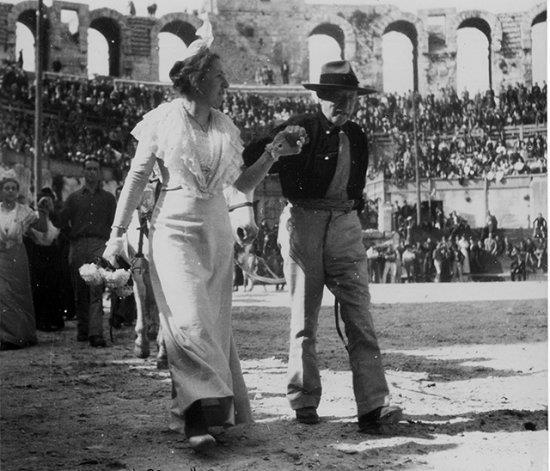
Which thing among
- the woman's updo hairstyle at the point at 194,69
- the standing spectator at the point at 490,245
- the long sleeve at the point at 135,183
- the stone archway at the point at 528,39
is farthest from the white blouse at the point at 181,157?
the stone archway at the point at 528,39

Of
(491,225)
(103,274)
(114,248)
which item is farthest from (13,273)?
(491,225)

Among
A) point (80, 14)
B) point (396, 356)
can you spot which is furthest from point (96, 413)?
point (80, 14)

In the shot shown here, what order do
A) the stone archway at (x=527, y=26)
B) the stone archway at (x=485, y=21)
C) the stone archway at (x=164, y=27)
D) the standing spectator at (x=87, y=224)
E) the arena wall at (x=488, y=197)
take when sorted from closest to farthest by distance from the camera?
the standing spectator at (x=87, y=224)
the arena wall at (x=488, y=197)
the stone archway at (x=527, y=26)
the stone archway at (x=485, y=21)
the stone archway at (x=164, y=27)

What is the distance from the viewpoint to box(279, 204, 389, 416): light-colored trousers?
4363 millimetres

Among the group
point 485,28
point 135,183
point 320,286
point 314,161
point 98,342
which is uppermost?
point 485,28

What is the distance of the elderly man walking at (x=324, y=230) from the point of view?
4.39 meters

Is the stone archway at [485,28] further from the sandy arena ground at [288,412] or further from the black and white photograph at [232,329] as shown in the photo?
the sandy arena ground at [288,412]

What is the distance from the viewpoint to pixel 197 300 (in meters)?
3.84

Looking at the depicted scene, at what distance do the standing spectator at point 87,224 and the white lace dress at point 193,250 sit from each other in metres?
4.27

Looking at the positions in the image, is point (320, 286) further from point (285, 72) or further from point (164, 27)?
point (164, 27)

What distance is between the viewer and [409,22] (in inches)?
1890

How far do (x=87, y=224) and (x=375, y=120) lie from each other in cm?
3111

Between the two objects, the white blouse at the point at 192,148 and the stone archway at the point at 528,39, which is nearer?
the white blouse at the point at 192,148

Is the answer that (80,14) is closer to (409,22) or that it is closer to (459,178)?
(409,22)
